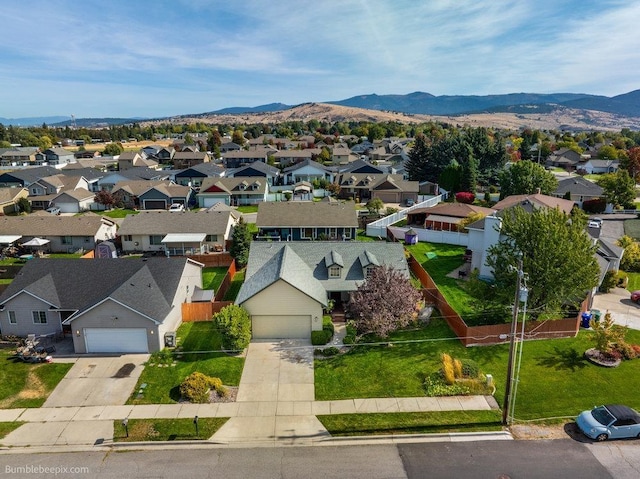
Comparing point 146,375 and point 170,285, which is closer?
point 146,375

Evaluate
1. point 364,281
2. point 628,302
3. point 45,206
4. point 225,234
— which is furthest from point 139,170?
point 628,302

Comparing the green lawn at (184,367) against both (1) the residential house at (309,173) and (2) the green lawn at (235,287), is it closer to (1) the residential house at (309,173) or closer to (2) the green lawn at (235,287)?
(2) the green lawn at (235,287)

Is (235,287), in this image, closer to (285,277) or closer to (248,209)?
(285,277)

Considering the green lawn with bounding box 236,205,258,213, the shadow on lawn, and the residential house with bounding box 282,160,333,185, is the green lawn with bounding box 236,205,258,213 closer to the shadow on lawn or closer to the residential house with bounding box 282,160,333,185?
the residential house with bounding box 282,160,333,185

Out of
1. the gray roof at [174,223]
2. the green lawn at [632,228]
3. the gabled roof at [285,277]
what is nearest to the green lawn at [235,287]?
the gabled roof at [285,277]

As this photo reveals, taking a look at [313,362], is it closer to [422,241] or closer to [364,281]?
[364,281]

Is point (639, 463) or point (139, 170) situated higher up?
point (139, 170)

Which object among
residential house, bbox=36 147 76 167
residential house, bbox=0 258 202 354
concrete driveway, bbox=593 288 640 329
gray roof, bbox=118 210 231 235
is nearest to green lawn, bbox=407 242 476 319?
concrete driveway, bbox=593 288 640 329
